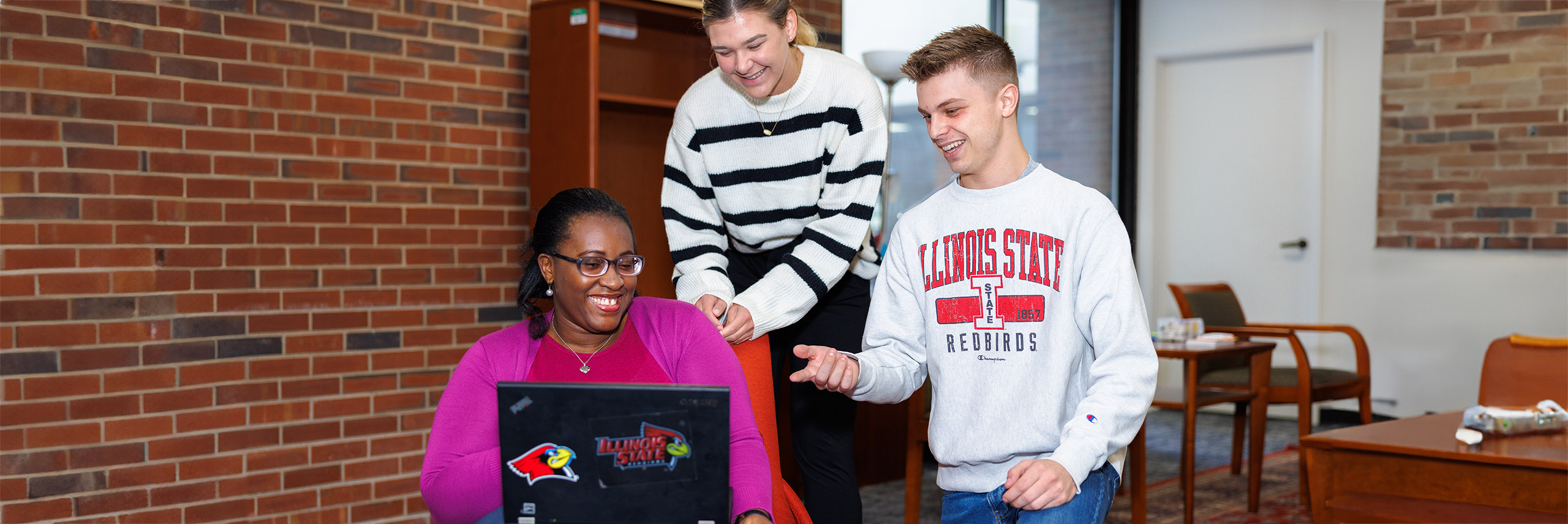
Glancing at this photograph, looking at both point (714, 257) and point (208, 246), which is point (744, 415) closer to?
point (714, 257)

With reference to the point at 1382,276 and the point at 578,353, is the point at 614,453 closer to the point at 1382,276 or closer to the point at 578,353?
the point at 578,353

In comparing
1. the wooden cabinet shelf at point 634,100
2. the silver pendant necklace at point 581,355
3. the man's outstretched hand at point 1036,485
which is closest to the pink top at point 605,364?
the silver pendant necklace at point 581,355

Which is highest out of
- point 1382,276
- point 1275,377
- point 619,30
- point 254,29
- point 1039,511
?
point 619,30

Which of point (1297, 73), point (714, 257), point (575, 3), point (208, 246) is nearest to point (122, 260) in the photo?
point (208, 246)

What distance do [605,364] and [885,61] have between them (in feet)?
9.15

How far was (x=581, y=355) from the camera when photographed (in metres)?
1.63

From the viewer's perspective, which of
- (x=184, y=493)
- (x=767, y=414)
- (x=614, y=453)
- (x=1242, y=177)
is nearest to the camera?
(x=614, y=453)

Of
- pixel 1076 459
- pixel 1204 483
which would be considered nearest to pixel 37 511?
pixel 1076 459

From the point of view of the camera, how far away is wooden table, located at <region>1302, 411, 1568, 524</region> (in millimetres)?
2242

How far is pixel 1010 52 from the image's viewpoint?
5.44ft

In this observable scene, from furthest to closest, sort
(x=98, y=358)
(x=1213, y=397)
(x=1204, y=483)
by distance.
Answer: (x=1204, y=483) → (x=1213, y=397) → (x=98, y=358)

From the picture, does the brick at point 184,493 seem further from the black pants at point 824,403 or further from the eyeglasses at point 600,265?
the eyeglasses at point 600,265

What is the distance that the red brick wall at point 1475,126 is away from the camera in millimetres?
4879

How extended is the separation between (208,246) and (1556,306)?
5466 mm
